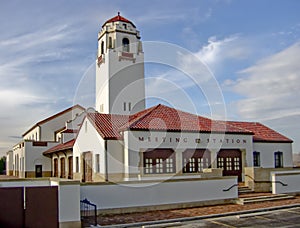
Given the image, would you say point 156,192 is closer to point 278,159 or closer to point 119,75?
point 278,159

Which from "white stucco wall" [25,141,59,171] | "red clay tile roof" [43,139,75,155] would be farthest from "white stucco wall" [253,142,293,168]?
"white stucco wall" [25,141,59,171]

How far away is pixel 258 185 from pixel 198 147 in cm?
455

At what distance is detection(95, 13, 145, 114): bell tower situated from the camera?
3872cm

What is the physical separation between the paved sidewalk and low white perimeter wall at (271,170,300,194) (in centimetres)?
274

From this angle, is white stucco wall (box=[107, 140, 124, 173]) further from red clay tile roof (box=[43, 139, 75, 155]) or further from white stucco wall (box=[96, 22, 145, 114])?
white stucco wall (box=[96, 22, 145, 114])

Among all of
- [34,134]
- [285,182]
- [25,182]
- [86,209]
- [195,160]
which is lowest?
[86,209]

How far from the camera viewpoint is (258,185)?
73.2 ft

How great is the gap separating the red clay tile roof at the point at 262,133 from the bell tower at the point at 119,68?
39.7ft

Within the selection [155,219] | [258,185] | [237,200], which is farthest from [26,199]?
[258,185]

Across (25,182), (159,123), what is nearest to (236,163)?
(159,123)

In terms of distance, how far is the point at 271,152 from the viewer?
30094 mm

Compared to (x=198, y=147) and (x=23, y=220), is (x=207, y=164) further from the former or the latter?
(x=23, y=220)

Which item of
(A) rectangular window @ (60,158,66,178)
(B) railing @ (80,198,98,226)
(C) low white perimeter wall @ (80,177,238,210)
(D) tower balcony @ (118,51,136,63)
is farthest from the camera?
(D) tower balcony @ (118,51,136,63)

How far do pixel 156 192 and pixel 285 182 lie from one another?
9.29 meters
